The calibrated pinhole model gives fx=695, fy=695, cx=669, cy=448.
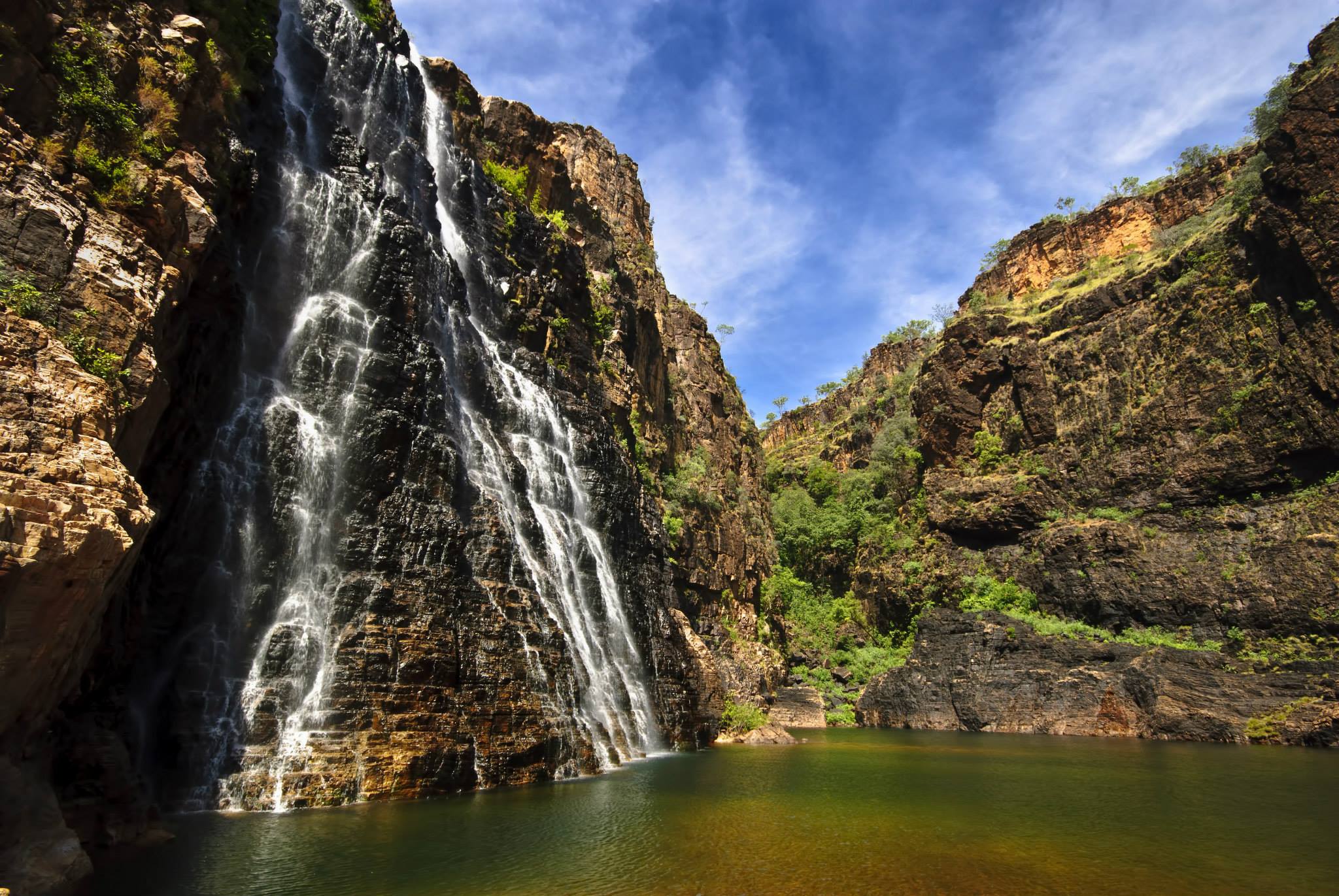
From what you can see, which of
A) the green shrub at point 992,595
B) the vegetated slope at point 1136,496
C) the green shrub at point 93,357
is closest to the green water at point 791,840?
the green shrub at point 93,357

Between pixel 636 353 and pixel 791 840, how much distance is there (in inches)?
1237

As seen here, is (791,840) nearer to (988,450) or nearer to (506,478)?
(506,478)

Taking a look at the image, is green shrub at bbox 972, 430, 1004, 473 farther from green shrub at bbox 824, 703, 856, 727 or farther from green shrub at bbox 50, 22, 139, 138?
green shrub at bbox 50, 22, 139, 138

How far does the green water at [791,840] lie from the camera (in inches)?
341

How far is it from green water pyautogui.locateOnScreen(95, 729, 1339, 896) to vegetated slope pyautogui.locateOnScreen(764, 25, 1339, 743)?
1559cm

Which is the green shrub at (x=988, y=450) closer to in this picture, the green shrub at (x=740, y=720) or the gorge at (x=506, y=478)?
the gorge at (x=506, y=478)

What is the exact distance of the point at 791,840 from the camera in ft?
36.7

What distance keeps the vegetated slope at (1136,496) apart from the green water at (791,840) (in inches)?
614

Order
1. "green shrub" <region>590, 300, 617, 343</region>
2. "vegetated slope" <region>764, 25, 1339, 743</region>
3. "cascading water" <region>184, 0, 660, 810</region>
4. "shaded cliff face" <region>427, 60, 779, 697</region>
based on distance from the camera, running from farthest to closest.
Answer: "green shrub" <region>590, 300, 617, 343</region> → "shaded cliff face" <region>427, 60, 779, 697</region> → "vegetated slope" <region>764, 25, 1339, 743</region> → "cascading water" <region>184, 0, 660, 810</region>

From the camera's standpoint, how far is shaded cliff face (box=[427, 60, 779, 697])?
1310 inches

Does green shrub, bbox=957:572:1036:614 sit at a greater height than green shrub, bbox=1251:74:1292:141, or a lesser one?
lesser

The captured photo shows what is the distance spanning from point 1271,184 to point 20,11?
46600 mm

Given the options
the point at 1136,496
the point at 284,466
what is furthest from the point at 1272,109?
the point at 284,466

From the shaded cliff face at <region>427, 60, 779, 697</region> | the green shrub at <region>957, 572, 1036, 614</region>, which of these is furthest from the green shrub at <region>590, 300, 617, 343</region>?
the green shrub at <region>957, 572, 1036, 614</region>
